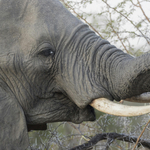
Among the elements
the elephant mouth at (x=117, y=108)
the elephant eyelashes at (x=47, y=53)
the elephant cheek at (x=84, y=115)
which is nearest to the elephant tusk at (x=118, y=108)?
the elephant mouth at (x=117, y=108)

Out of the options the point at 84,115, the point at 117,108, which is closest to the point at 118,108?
the point at 117,108

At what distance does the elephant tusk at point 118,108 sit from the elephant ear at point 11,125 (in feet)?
1.10

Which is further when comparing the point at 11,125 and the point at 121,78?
the point at 11,125

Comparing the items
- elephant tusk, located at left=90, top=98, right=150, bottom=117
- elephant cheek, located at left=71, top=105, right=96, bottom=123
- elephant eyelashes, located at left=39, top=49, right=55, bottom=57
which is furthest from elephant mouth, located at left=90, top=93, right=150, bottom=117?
elephant eyelashes, located at left=39, top=49, right=55, bottom=57

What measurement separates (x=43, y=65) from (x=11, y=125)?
0.99 ft

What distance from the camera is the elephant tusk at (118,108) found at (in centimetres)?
85

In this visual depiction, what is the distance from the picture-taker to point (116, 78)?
0.93 metres

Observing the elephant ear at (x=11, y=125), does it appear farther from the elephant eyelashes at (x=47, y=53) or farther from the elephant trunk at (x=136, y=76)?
the elephant trunk at (x=136, y=76)

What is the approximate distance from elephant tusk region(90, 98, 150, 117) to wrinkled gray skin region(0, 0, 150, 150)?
30mm

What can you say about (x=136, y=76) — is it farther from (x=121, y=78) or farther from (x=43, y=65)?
(x=43, y=65)

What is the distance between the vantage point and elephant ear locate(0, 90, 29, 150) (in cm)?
98

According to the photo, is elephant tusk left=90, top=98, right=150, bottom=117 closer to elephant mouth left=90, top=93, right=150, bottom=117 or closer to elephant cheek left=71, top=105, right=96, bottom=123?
elephant mouth left=90, top=93, right=150, bottom=117

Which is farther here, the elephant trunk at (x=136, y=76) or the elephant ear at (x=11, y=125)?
the elephant ear at (x=11, y=125)

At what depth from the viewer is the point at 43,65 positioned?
3.34 ft
